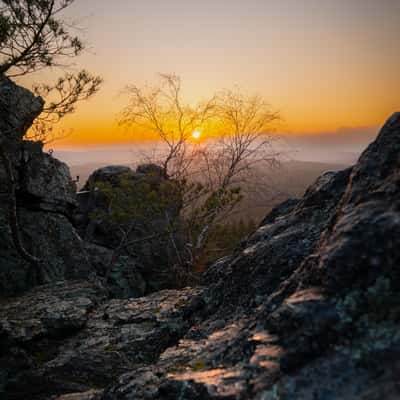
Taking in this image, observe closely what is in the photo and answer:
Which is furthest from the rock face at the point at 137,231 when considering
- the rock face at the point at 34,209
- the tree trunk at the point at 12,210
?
the tree trunk at the point at 12,210

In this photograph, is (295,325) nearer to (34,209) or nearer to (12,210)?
(12,210)

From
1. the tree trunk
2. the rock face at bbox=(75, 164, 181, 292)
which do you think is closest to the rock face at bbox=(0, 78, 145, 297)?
the tree trunk

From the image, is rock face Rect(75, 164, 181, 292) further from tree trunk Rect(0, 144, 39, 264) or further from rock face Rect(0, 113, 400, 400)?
rock face Rect(0, 113, 400, 400)

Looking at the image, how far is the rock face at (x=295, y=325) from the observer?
2.62 metres

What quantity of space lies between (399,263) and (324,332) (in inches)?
33.0

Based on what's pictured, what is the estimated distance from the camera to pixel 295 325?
3.00 metres

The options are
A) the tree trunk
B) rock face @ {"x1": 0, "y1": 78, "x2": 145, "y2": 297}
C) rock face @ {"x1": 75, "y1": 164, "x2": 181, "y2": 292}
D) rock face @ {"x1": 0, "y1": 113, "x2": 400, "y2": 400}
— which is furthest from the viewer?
rock face @ {"x1": 75, "y1": 164, "x2": 181, "y2": 292}

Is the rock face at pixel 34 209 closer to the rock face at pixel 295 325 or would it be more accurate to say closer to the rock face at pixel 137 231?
the rock face at pixel 137 231

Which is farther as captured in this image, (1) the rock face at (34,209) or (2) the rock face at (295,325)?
(1) the rock face at (34,209)

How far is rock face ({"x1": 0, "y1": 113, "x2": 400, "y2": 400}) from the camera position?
2.62 meters

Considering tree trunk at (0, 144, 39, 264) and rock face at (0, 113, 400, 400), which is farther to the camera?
tree trunk at (0, 144, 39, 264)

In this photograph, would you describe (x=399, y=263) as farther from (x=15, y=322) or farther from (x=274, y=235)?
(x=15, y=322)

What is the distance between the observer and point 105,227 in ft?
82.9

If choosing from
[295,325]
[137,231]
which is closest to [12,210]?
[137,231]
